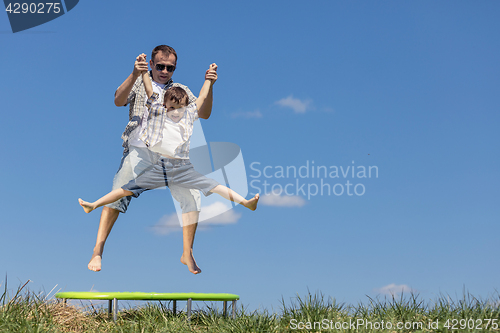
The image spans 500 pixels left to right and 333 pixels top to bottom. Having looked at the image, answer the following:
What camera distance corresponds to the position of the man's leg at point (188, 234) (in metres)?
6.51

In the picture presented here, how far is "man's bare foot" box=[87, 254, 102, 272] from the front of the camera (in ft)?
20.6

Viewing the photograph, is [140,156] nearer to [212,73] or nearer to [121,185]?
[121,185]

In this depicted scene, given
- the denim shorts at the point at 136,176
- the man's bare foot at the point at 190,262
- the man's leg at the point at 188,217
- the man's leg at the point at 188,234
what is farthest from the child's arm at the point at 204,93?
the man's bare foot at the point at 190,262

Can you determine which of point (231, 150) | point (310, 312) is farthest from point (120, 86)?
point (310, 312)

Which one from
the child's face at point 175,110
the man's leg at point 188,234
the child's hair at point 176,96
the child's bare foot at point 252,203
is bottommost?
the man's leg at point 188,234

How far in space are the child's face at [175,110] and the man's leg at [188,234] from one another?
1416 millimetres

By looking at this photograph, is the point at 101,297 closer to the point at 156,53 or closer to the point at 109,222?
the point at 109,222

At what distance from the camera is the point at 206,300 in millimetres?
6500

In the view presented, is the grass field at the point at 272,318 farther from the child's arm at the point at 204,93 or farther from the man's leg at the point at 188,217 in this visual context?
the child's arm at the point at 204,93

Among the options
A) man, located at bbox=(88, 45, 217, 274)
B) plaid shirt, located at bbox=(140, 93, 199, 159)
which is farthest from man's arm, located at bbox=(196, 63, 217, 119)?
plaid shirt, located at bbox=(140, 93, 199, 159)

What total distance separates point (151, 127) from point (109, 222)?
1.55m

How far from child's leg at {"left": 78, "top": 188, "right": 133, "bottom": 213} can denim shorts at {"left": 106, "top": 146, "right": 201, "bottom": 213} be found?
0.30m

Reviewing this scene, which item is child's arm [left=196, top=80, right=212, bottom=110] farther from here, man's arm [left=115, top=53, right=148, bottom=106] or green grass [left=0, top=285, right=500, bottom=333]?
green grass [left=0, top=285, right=500, bottom=333]

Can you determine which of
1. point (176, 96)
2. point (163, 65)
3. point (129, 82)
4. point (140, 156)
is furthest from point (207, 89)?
point (140, 156)
